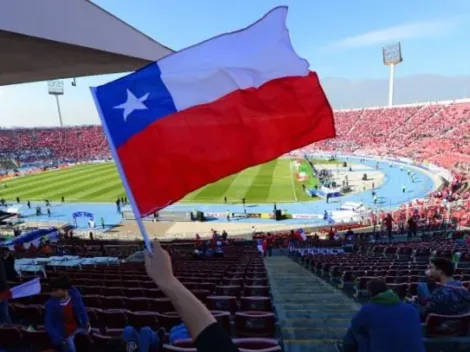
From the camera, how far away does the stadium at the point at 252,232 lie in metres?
5.02

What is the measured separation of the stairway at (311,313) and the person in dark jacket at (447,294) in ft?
3.90

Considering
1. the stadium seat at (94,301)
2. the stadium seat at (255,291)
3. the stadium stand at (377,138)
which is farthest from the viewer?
the stadium stand at (377,138)

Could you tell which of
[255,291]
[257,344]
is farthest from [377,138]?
[257,344]

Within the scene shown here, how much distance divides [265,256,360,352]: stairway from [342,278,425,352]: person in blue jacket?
159 centimetres

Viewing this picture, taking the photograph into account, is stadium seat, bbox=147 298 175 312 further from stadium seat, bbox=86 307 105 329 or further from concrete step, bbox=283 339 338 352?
concrete step, bbox=283 339 338 352

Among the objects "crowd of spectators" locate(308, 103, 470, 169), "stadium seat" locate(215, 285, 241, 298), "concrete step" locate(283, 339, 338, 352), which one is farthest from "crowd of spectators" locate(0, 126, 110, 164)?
"concrete step" locate(283, 339, 338, 352)

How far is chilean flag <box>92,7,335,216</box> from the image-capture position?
3752 millimetres

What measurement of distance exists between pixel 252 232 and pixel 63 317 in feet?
82.8

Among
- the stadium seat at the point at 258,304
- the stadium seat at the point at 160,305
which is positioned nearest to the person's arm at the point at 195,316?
the stadium seat at the point at 258,304

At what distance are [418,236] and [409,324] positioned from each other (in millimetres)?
19538

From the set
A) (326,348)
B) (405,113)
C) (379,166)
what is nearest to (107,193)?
(379,166)

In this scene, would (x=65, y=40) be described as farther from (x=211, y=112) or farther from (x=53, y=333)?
(x=53, y=333)

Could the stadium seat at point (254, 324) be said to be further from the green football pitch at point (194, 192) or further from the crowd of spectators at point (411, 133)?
the crowd of spectators at point (411, 133)

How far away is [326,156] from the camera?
72188mm
